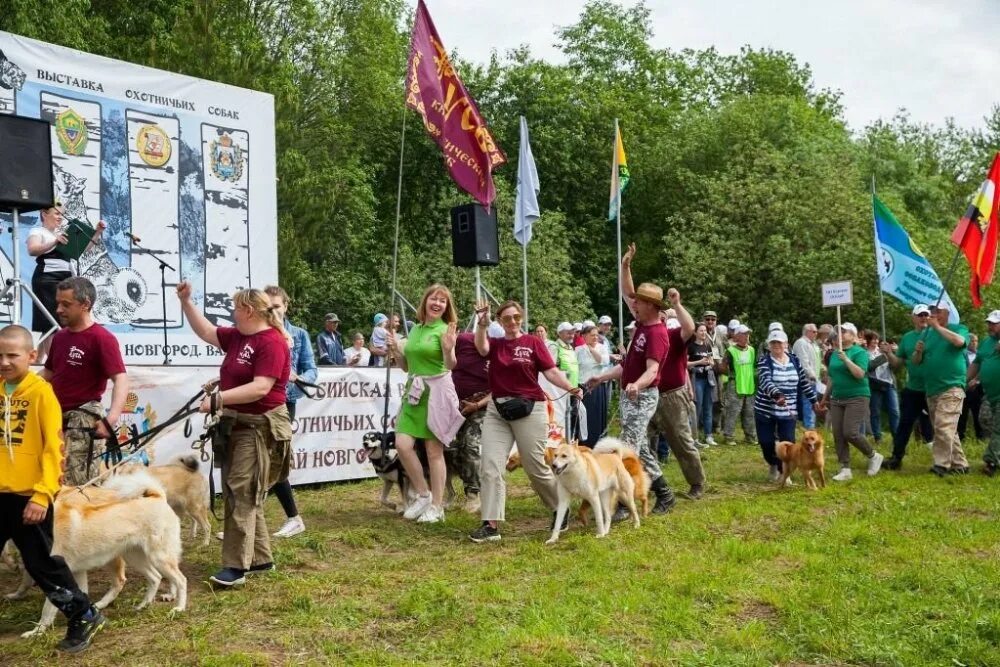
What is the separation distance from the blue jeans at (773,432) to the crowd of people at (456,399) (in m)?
0.02

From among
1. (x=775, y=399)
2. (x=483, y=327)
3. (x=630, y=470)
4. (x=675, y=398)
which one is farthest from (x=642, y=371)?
(x=775, y=399)

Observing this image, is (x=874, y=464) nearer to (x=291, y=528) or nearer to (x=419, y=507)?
(x=419, y=507)

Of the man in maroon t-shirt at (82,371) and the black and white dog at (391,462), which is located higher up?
the man in maroon t-shirt at (82,371)

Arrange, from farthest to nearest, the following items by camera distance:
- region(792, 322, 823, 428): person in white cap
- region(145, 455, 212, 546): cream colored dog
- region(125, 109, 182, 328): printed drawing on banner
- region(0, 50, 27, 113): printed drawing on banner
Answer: region(792, 322, 823, 428): person in white cap, region(125, 109, 182, 328): printed drawing on banner, region(0, 50, 27, 113): printed drawing on banner, region(145, 455, 212, 546): cream colored dog

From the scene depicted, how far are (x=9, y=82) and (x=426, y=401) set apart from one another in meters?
5.67

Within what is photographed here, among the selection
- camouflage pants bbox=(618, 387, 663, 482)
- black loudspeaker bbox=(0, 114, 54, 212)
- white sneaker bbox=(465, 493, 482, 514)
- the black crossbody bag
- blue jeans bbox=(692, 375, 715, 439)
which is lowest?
white sneaker bbox=(465, 493, 482, 514)

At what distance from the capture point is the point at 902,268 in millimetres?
14266

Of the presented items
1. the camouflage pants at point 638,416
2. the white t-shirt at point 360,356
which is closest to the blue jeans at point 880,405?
the camouflage pants at point 638,416

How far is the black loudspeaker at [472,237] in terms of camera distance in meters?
9.80

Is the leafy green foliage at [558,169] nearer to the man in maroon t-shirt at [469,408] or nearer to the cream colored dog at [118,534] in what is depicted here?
the man in maroon t-shirt at [469,408]

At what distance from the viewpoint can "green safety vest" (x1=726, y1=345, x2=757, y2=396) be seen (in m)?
14.2

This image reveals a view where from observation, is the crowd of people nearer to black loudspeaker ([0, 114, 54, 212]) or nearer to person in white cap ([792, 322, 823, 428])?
person in white cap ([792, 322, 823, 428])

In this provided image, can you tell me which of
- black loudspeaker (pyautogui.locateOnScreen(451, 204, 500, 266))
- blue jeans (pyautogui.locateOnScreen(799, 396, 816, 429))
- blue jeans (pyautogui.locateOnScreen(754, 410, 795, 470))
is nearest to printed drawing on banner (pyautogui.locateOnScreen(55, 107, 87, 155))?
black loudspeaker (pyautogui.locateOnScreen(451, 204, 500, 266))

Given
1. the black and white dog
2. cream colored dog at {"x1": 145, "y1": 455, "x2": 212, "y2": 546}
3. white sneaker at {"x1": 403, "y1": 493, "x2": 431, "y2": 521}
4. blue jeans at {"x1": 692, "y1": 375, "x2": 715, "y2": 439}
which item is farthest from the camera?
blue jeans at {"x1": 692, "y1": 375, "x2": 715, "y2": 439}
